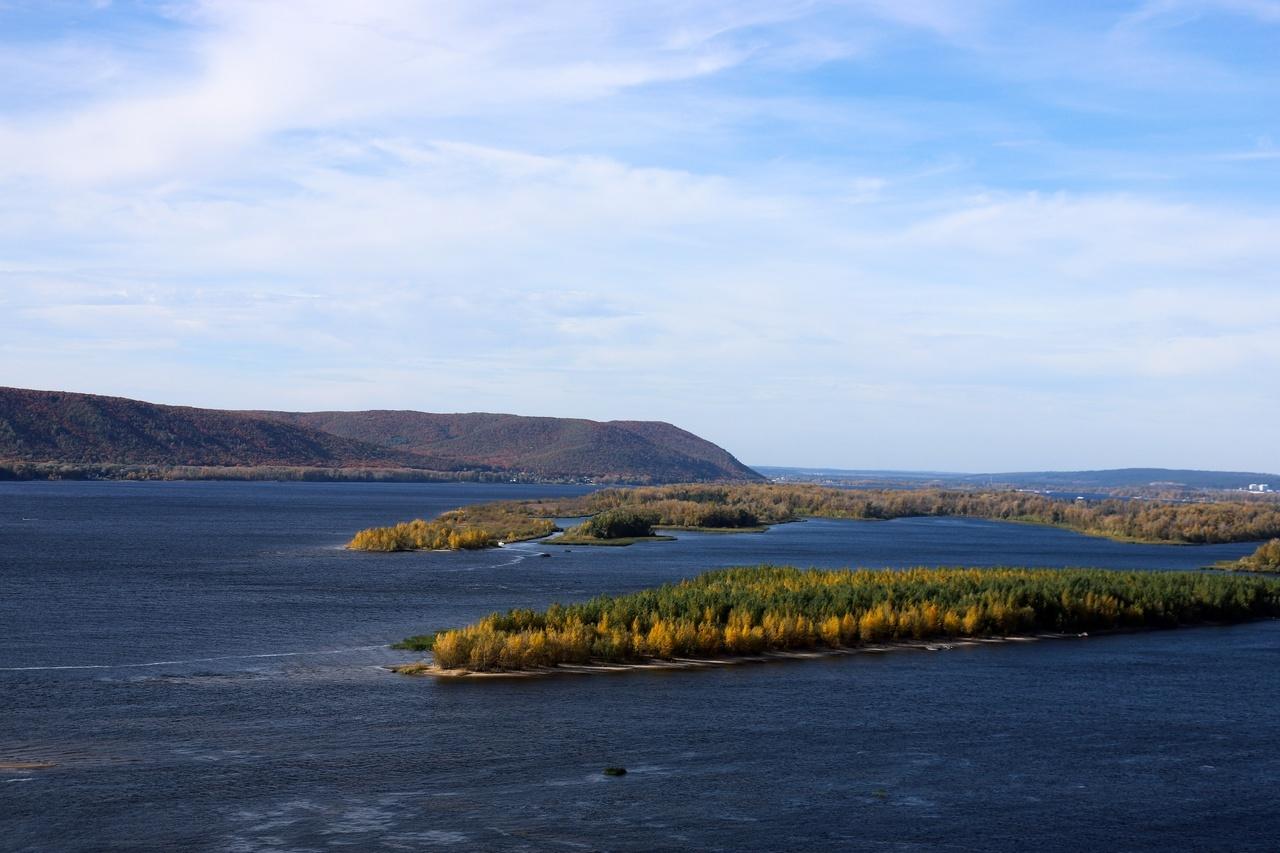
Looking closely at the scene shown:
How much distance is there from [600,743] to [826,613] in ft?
53.9

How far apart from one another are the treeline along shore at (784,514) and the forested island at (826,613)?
38.5m

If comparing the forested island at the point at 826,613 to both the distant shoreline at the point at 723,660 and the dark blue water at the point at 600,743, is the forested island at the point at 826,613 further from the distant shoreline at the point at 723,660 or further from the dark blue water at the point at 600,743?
the dark blue water at the point at 600,743

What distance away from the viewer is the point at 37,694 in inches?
1054

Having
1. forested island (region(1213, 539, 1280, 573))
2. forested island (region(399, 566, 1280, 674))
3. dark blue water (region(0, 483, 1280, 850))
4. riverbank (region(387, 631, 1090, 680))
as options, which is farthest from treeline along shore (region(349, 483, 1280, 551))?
riverbank (region(387, 631, 1090, 680))

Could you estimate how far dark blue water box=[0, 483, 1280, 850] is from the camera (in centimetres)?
1814

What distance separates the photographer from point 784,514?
142 metres

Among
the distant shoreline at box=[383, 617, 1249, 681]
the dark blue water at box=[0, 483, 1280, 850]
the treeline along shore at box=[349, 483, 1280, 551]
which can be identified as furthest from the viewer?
the treeline along shore at box=[349, 483, 1280, 551]

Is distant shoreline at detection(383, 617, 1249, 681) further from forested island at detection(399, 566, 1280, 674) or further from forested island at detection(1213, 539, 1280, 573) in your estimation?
forested island at detection(1213, 539, 1280, 573)

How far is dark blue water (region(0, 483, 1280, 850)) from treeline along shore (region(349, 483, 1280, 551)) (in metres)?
41.8

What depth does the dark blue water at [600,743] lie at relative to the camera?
1814 cm

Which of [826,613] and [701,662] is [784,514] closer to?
[826,613]

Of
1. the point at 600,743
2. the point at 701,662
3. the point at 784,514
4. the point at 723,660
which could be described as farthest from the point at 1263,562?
the point at 784,514

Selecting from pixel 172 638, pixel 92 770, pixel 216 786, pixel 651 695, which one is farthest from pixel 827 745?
pixel 172 638

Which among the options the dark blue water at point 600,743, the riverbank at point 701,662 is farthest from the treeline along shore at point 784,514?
the riverbank at point 701,662
